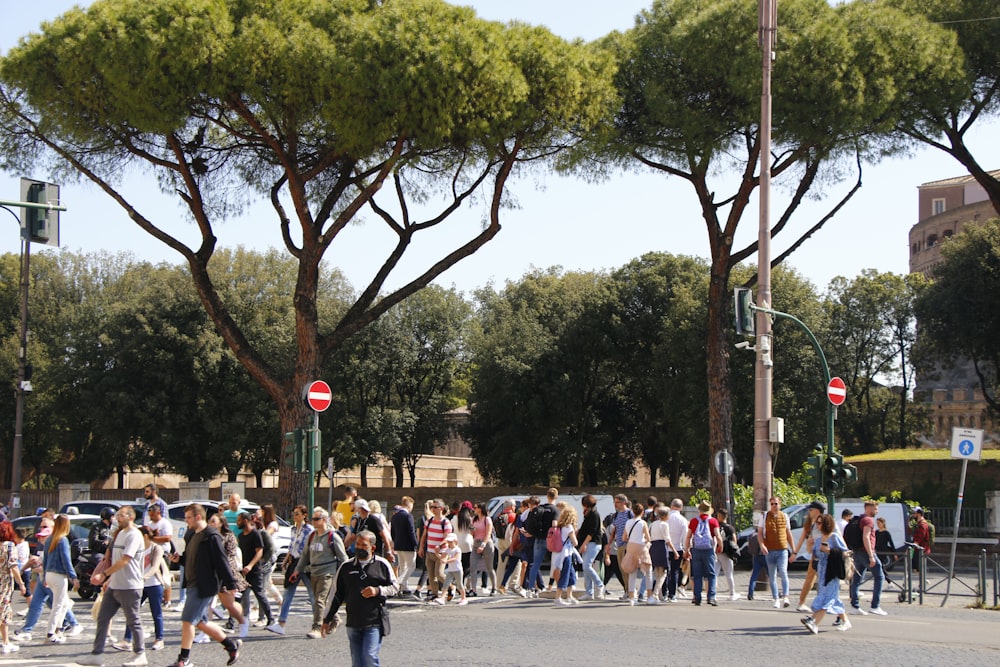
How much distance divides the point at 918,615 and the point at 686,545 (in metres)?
3.31

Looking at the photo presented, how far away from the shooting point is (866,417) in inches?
2058

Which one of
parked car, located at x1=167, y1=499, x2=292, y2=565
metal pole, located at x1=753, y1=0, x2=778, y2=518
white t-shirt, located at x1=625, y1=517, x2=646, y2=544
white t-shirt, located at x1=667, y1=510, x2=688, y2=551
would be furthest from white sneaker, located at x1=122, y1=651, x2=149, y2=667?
parked car, located at x1=167, y1=499, x2=292, y2=565

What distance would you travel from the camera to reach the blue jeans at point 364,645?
8.44m

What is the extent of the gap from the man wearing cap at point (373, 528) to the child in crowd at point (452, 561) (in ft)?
4.99

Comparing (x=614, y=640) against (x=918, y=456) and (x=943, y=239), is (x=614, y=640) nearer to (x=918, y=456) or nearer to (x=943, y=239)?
(x=918, y=456)

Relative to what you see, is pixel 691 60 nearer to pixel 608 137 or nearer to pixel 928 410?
pixel 608 137

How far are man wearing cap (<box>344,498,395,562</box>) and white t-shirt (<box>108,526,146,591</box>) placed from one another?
10.7ft

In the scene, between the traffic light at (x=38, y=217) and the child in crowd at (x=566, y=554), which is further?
the child in crowd at (x=566, y=554)

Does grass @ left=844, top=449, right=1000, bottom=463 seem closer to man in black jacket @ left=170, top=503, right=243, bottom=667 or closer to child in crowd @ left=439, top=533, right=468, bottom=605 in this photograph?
child in crowd @ left=439, top=533, right=468, bottom=605

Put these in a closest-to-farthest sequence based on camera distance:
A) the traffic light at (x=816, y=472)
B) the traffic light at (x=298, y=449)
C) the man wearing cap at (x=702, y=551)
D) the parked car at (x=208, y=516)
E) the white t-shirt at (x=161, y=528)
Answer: the white t-shirt at (x=161, y=528) → the man wearing cap at (x=702, y=551) → the traffic light at (x=298, y=449) → the traffic light at (x=816, y=472) → the parked car at (x=208, y=516)

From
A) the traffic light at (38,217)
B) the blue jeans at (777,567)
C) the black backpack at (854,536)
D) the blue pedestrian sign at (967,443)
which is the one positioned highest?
the traffic light at (38,217)

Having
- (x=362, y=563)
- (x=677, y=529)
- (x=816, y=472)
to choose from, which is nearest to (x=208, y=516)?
(x=677, y=529)

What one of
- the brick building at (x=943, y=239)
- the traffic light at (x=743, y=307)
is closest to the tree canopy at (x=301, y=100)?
the traffic light at (x=743, y=307)

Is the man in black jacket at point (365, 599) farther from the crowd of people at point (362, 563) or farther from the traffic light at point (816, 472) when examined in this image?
the traffic light at point (816, 472)
